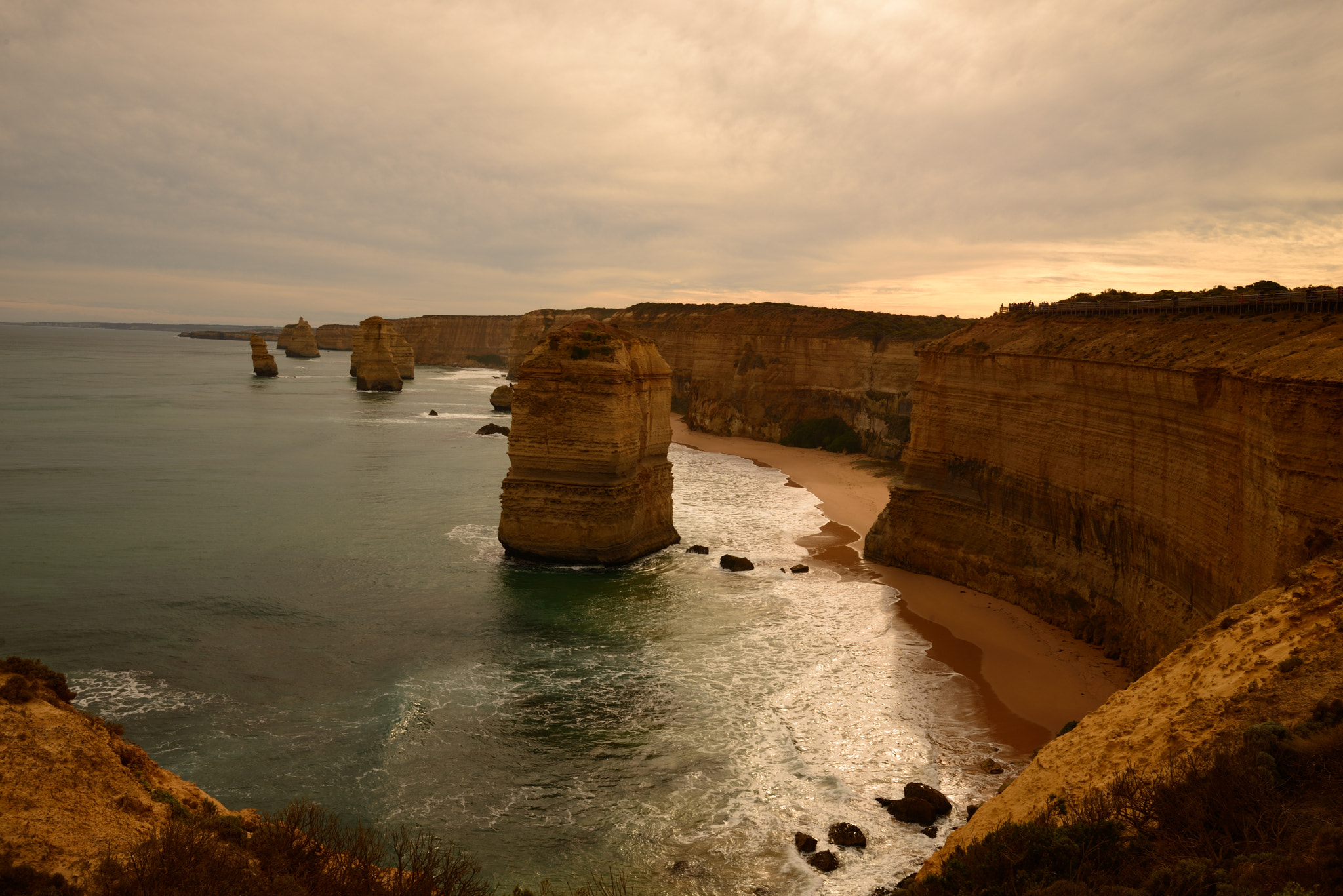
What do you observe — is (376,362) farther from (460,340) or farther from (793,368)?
(460,340)

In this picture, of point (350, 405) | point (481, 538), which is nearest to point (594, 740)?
point (481, 538)

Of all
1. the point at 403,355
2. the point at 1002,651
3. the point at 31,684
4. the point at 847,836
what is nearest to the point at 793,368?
the point at 1002,651

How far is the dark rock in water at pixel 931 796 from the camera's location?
13.1 meters

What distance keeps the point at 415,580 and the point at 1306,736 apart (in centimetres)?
2293

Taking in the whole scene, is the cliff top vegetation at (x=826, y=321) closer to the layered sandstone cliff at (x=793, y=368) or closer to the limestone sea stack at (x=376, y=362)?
the layered sandstone cliff at (x=793, y=368)

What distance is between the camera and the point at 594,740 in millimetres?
15484

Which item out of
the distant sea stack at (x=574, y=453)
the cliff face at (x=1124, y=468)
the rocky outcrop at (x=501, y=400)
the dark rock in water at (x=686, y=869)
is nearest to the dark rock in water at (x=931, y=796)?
the dark rock in water at (x=686, y=869)

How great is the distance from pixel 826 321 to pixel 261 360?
90102 millimetres

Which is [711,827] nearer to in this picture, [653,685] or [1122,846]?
[653,685]

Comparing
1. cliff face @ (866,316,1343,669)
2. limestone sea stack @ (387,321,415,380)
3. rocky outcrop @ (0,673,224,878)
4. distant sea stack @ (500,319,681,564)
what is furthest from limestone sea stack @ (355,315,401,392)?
rocky outcrop @ (0,673,224,878)

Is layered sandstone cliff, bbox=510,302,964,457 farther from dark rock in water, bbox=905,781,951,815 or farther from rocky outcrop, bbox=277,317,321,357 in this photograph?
rocky outcrop, bbox=277,317,321,357

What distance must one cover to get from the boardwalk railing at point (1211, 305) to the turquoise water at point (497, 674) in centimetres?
1047

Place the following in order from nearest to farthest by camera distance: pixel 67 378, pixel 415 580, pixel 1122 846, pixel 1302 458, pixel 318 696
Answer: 1. pixel 1122 846
2. pixel 1302 458
3. pixel 318 696
4. pixel 415 580
5. pixel 67 378

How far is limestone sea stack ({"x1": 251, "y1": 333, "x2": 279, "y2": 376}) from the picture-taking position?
117125 millimetres
